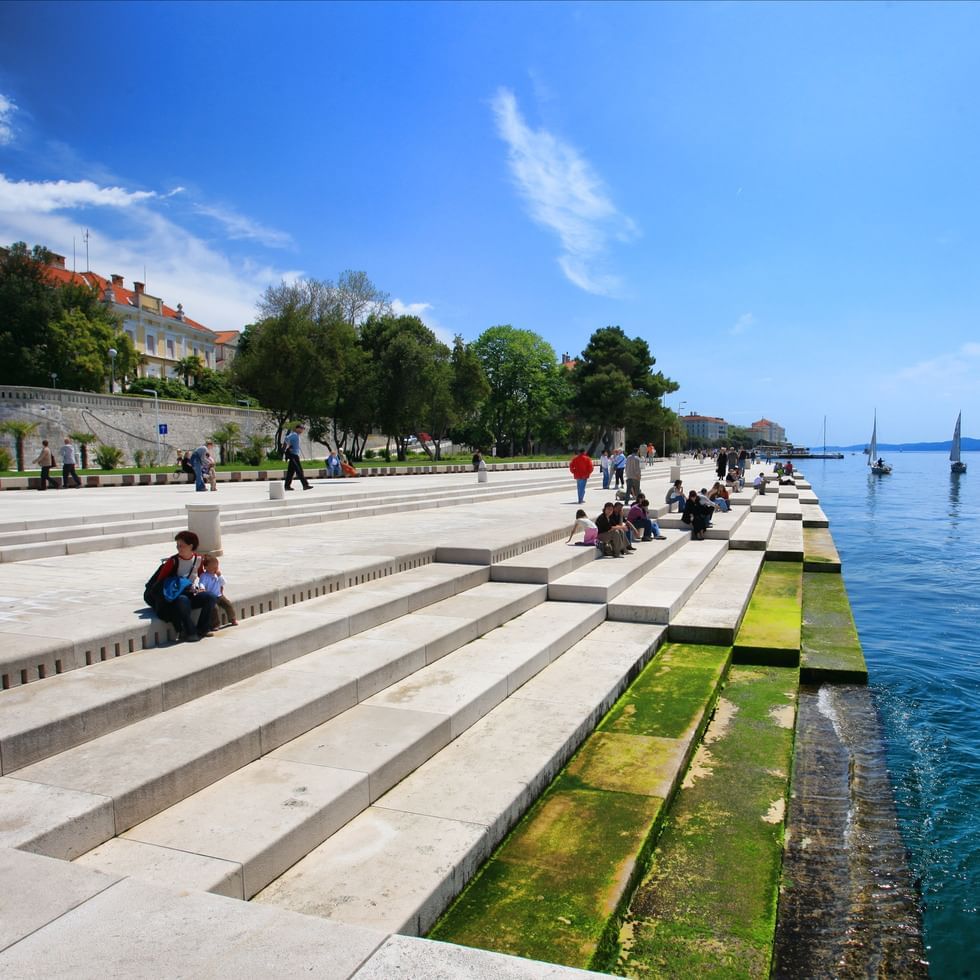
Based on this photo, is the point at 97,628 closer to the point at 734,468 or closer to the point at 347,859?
the point at 347,859

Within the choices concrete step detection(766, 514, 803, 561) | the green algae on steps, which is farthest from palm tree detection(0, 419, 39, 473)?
the green algae on steps

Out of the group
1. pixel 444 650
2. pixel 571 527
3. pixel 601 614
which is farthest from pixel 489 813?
pixel 571 527

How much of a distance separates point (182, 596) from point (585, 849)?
3374 mm

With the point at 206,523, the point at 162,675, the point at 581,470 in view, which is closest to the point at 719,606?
the point at 206,523

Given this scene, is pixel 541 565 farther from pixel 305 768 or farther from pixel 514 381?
pixel 514 381

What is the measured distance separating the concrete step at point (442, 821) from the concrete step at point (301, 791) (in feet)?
0.32

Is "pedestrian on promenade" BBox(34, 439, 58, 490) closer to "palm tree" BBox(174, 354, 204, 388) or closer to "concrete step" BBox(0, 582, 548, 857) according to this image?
"concrete step" BBox(0, 582, 548, 857)

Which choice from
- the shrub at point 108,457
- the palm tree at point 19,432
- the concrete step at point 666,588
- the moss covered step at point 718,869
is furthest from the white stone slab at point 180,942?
the palm tree at point 19,432

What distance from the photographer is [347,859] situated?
11.6ft

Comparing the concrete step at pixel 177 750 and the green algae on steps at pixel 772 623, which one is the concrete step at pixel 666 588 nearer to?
the green algae on steps at pixel 772 623

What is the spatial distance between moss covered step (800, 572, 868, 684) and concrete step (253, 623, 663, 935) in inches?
134

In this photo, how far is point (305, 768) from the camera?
4137 millimetres

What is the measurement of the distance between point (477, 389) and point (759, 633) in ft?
165

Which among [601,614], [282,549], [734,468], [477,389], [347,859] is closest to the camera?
[347,859]
